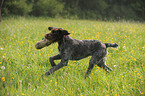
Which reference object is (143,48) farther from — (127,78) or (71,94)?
(71,94)

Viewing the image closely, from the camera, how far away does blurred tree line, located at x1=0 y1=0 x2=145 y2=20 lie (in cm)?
1659

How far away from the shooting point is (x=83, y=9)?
2545 cm

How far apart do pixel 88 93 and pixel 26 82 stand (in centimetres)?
147

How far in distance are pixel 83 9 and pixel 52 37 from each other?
23.7 meters

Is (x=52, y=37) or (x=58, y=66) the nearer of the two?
(x=52, y=37)

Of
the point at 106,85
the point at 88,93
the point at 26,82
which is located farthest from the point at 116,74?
the point at 26,82

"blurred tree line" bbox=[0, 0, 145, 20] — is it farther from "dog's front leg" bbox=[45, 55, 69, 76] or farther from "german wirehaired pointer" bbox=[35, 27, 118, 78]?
"dog's front leg" bbox=[45, 55, 69, 76]

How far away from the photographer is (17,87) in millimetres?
3006

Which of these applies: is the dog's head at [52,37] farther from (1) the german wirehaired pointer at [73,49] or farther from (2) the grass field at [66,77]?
(2) the grass field at [66,77]

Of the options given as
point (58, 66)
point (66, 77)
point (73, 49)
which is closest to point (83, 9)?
point (73, 49)

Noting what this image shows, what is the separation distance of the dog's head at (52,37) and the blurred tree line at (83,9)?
12488 millimetres

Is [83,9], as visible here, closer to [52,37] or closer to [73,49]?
[73,49]

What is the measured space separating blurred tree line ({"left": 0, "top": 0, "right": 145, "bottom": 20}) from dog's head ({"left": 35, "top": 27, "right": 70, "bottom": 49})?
41.0 feet

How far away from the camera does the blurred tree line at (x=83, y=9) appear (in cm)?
1659
